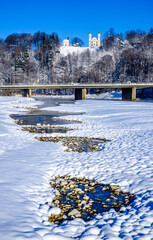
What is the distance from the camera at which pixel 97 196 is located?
709 cm

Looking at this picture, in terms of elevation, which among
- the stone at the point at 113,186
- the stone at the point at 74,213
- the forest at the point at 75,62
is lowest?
the stone at the point at 74,213

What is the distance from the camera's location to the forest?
96062 millimetres

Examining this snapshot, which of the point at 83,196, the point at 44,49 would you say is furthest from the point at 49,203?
the point at 44,49

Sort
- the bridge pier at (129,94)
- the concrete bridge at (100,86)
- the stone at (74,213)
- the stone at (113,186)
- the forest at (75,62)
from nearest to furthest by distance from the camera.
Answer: the stone at (74,213)
the stone at (113,186)
the concrete bridge at (100,86)
the bridge pier at (129,94)
the forest at (75,62)

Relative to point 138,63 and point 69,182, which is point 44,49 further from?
point 69,182

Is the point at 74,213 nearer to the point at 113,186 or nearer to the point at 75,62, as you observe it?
the point at 113,186

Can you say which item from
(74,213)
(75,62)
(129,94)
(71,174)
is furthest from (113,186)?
(75,62)

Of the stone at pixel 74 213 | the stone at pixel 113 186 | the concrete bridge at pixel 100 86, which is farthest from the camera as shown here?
the concrete bridge at pixel 100 86

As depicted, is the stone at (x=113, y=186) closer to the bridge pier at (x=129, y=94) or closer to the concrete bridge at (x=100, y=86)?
the concrete bridge at (x=100, y=86)

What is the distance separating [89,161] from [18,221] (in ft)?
18.5

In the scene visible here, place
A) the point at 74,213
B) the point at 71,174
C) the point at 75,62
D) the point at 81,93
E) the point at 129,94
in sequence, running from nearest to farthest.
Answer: the point at 74,213 < the point at 71,174 < the point at 129,94 < the point at 81,93 < the point at 75,62

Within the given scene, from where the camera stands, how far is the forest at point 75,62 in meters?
96.1

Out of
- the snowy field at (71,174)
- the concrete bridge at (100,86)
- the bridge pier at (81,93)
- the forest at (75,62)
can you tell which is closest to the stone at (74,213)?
the snowy field at (71,174)

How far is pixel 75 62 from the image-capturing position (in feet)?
403
